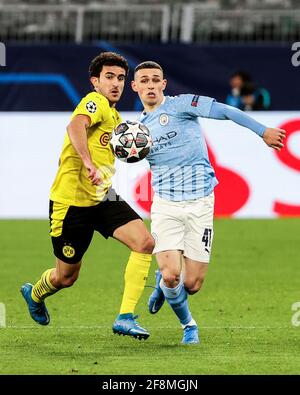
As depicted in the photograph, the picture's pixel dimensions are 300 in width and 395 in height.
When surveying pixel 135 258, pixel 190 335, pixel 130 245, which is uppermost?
pixel 130 245

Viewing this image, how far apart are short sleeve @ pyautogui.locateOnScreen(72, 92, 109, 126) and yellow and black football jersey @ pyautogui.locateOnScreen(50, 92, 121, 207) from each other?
3 centimetres

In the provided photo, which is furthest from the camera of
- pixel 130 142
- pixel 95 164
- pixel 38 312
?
pixel 38 312

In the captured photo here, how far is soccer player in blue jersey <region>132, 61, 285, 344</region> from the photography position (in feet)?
31.6

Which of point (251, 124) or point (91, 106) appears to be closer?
point (251, 124)

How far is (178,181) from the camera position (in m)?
9.73

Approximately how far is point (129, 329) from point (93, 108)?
1.79m

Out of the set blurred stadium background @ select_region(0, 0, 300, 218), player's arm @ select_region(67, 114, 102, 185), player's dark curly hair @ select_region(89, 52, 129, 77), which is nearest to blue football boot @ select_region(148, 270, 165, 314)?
player's arm @ select_region(67, 114, 102, 185)

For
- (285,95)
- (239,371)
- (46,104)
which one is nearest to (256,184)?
(285,95)

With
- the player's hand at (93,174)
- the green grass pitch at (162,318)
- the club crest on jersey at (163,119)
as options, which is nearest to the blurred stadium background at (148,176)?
the green grass pitch at (162,318)

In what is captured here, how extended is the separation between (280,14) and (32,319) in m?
13.0

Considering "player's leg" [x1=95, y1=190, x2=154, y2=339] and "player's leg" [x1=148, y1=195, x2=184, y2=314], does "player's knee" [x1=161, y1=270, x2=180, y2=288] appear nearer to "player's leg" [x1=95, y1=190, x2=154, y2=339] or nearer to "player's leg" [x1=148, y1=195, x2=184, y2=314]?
"player's leg" [x1=148, y1=195, x2=184, y2=314]

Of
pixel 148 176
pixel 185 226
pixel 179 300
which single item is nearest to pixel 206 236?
pixel 185 226

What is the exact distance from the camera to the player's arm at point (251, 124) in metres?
8.94

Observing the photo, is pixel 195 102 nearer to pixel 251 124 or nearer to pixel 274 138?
pixel 251 124
